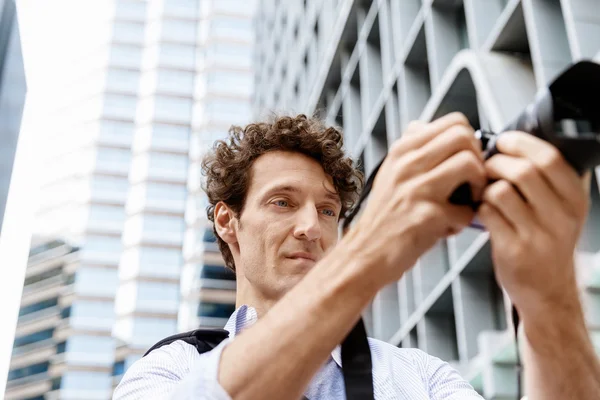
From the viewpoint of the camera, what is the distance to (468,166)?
1.03 metres

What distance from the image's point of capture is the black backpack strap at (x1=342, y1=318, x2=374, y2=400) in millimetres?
1324

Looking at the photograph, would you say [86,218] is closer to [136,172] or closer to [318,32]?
[136,172]

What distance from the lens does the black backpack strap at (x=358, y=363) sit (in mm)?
1324

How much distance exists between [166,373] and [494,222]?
82 centimetres

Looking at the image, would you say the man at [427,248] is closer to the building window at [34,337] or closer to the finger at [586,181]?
the finger at [586,181]

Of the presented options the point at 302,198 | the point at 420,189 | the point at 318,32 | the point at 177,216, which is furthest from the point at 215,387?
the point at 177,216

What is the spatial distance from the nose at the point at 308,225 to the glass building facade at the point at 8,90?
224 cm

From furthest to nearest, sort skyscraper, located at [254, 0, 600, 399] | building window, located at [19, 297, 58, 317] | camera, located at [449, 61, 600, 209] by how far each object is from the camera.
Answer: building window, located at [19, 297, 58, 317]
skyscraper, located at [254, 0, 600, 399]
camera, located at [449, 61, 600, 209]

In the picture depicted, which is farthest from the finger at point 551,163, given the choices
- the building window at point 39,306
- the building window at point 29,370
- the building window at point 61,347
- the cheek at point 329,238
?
the building window at point 39,306

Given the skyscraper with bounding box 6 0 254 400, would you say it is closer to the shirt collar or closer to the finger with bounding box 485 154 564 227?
the shirt collar

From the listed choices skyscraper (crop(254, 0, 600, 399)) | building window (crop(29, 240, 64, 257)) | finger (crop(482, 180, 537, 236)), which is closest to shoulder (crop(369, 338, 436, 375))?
finger (crop(482, 180, 537, 236))

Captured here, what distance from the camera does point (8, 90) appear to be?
3850mm

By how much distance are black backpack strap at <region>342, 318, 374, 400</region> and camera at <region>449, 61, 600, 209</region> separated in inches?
14.5

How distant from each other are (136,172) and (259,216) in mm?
64392
